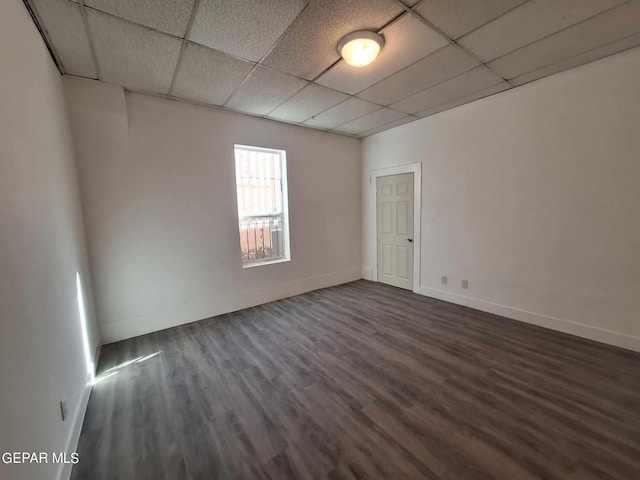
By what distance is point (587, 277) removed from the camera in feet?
8.85

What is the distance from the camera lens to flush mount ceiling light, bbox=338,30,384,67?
2023mm

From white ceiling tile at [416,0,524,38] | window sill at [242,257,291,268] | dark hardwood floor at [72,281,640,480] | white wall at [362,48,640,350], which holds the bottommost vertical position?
dark hardwood floor at [72,281,640,480]

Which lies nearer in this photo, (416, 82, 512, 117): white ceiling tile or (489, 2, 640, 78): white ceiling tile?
(489, 2, 640, 78): white ceiling tile

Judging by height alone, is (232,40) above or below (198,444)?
above

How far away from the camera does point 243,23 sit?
191 centimetres

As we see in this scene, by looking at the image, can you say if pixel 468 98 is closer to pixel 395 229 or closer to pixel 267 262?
pixel 395 229

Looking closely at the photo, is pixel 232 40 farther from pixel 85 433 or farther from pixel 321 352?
pixel 85 433

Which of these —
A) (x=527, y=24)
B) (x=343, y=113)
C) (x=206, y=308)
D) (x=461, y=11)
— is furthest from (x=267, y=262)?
(x=527, y=24)

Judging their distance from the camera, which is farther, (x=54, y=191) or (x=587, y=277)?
(x=587, y=277)

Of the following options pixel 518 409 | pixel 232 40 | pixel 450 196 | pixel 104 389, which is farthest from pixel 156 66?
pixel 518 409

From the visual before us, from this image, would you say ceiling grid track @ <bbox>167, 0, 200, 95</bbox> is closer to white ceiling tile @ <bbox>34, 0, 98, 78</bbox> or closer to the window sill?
white ceiling tile @ <bbox>34, 0, 98, 78</bbox>

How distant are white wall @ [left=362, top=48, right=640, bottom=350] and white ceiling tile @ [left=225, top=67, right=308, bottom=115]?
2.19 m

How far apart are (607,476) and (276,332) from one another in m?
2.65

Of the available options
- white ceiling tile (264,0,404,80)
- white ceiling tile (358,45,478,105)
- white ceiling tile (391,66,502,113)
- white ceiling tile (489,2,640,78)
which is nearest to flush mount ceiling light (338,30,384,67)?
white ceiling tile (264,0,404,80)
